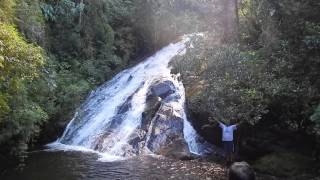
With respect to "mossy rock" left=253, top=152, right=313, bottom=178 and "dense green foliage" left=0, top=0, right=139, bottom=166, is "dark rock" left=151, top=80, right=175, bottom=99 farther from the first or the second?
"mossy rock" left=253, top=152, right=313, bottom=178

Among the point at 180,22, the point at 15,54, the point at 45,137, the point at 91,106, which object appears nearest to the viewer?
the point at 15,54

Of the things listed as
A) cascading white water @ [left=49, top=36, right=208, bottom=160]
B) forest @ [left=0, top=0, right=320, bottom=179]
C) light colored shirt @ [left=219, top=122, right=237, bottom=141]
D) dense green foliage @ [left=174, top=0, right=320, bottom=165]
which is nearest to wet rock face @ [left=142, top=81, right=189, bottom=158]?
cascading white water @ [left=49, top=36, right=208, bottom=160]

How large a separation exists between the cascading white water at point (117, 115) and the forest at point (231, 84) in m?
0.58

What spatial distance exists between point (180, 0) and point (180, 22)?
3920mm

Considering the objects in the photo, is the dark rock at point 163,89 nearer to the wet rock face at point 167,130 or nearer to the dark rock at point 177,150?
the wet rock face at point 167,130

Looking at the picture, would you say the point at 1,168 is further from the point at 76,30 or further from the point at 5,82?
the point at 76,30

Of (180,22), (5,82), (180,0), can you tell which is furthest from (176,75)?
(180,0)

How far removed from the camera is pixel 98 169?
53.6ft

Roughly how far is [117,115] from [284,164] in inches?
402

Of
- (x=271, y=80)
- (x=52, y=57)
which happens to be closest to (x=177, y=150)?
(x=271, y=80)

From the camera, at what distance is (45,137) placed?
2252cm

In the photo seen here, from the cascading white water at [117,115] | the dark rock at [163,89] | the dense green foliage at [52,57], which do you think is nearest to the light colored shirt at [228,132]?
the cascading white water at [117,115]

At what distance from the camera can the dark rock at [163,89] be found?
73.7 feet

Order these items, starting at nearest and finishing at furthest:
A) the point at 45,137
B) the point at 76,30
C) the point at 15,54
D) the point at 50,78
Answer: the point at 15,54 → the point at 50,78 → the point at 45,137 → the point at 76,30
